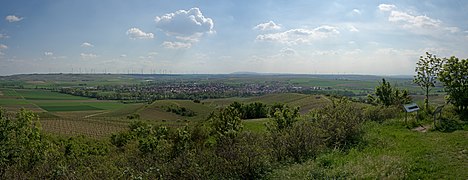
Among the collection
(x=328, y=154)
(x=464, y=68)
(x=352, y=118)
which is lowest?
(x=328, y=154)

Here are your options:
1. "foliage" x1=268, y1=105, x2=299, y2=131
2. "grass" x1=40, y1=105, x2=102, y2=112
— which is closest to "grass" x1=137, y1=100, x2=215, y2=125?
"grass" x1=40, y1=105, x2=102, y2=112

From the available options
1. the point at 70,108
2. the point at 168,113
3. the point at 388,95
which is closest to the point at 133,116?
the point at 168,113

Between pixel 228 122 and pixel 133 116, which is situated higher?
pixel 228 122

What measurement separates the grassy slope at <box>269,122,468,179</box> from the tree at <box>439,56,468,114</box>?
5047mm

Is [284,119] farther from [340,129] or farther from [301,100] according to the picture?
[301,100]

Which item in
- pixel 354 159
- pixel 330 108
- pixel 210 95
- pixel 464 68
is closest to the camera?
pixel 354 159

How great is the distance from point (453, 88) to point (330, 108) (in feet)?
27.0

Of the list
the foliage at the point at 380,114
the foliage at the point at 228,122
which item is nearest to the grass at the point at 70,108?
the foliage at the point at 228,122

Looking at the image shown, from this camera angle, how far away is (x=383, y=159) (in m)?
9.88

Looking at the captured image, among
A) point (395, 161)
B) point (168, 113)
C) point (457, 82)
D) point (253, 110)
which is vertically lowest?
point (168, 113)

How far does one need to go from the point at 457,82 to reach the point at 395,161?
481 inches

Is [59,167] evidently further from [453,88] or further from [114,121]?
[114,121]

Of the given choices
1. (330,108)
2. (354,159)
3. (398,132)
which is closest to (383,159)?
(354,159)

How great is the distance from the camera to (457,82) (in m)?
18.9
